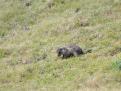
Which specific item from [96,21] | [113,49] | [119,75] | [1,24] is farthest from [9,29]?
[119,75]

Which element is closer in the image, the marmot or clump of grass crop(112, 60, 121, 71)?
clump of grass crop(112, 60, 121, 71)

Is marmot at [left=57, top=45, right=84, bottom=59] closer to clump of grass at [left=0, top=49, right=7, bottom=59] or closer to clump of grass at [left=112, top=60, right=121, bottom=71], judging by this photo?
A: clump of grass at [left=112, top=60, right=121, bottom=71]

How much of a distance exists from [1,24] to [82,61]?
72.7 feet

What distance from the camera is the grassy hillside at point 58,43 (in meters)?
24.7

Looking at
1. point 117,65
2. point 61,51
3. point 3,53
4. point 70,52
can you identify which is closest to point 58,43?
point 61,51

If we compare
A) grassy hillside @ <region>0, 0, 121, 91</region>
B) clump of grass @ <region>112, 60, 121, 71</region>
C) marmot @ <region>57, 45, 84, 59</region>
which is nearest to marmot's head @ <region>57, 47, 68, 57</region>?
marmot @ <region>57, 45, 84, 59</region>

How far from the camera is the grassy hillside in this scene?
24734 mm

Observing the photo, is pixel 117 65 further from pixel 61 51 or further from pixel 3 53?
pixel 3 53

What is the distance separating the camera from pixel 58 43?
35.6 m

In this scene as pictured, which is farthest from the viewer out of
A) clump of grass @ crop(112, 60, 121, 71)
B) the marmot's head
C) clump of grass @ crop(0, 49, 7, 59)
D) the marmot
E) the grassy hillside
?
clump of grass @ crop(0, 49, 7, 59)

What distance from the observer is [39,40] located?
125ft

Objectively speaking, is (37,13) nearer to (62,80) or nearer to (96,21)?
(96,21)

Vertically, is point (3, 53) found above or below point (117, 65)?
below

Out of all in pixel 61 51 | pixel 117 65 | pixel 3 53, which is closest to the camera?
pixel 117 65
